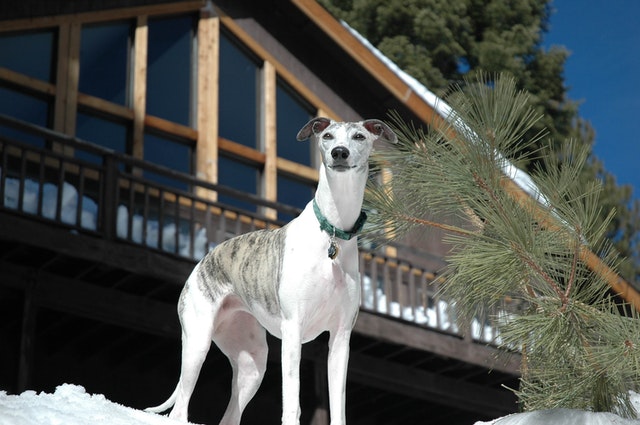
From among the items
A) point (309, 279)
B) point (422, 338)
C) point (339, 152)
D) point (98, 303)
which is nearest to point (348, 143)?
point (339, 152)

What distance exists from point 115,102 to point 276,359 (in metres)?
3.58

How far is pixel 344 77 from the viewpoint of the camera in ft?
54.0

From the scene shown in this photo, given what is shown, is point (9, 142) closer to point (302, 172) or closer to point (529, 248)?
point (302, 172)

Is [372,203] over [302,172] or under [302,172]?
under

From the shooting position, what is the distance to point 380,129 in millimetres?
5910

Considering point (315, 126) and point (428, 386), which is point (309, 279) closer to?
point (315, 126)

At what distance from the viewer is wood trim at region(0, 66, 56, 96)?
44.1 feet

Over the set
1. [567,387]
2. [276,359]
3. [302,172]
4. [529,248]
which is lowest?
[567,387]

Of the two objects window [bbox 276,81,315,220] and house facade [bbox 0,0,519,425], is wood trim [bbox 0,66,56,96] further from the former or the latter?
window [bbox 276,81,315,220]

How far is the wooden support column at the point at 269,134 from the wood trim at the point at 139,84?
1.68m

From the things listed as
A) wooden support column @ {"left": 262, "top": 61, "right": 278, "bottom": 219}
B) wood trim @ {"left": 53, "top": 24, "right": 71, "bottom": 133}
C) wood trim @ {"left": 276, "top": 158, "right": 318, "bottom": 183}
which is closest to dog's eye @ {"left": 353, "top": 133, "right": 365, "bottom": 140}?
wood trim @ {"left": 53, "top": 24, "right": 71, "bottom": 133}

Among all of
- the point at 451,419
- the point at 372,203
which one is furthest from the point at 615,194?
the point at 372,203

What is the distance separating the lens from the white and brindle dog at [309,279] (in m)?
5.77

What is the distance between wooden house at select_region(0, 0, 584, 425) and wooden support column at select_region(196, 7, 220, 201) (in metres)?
0.02
